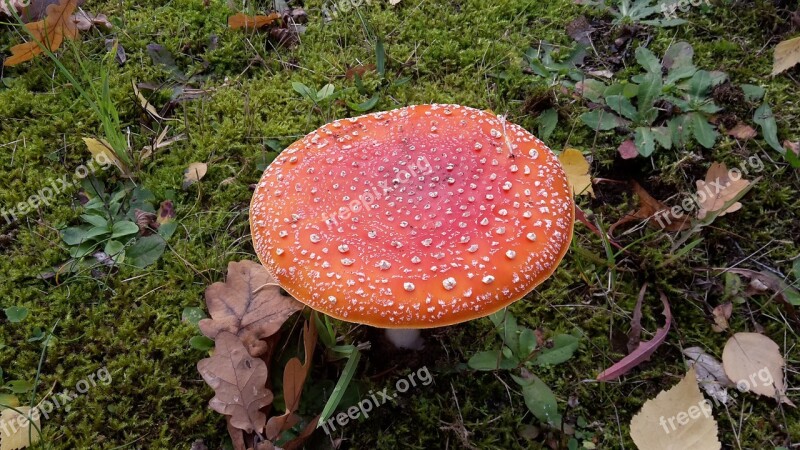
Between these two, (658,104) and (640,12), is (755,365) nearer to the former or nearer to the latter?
(658,104)

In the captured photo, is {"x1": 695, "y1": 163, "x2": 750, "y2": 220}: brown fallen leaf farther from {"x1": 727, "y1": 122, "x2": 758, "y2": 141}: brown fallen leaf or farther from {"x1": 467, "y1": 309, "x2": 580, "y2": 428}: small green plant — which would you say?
{"x1": 467, "y1": 309, "x2": 580, "y2": 428}: small green plant

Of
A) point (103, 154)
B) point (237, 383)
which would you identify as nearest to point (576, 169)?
point (237, 383)

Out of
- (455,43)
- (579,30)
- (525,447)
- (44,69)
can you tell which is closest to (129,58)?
(44,69)

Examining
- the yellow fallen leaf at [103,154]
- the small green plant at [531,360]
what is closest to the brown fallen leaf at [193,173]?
the yellow fallen leaf at [103,154]

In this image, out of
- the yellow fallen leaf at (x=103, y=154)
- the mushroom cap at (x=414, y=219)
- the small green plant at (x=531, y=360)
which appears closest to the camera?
the mushroom cap at (x=414, y=219)

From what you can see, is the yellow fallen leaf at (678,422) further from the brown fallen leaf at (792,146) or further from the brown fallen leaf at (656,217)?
the brown fallen leaf at (792,146)

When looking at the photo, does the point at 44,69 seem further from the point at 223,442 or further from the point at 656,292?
the point at 656,292
